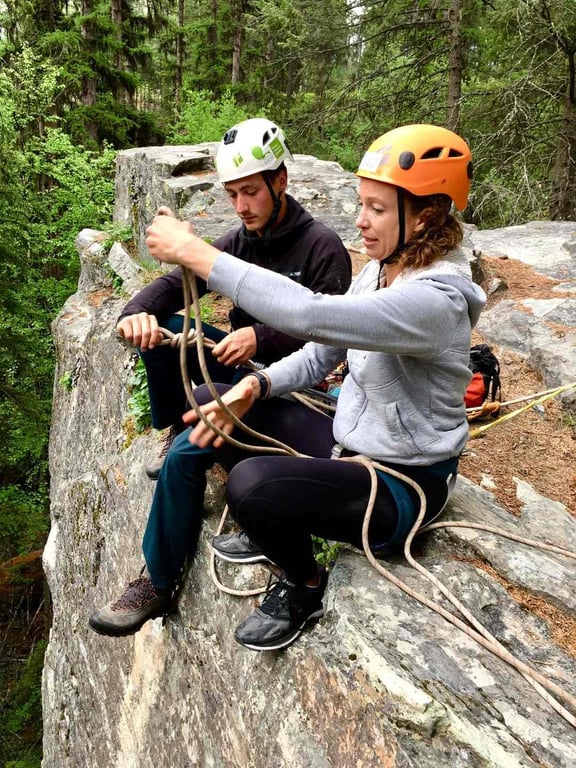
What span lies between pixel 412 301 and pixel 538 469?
9.90ft

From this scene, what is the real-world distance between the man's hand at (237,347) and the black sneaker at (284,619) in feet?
3.92

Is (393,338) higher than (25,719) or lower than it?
higher

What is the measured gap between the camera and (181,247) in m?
1.88

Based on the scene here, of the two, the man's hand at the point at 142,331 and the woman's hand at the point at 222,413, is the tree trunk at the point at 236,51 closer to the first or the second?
the man's hand at the point at 142,331

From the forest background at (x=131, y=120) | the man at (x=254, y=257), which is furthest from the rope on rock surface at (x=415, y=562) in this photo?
the forest background at (x=131, y=120)

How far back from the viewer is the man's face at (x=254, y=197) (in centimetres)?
334

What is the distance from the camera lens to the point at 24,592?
14938 millimetres

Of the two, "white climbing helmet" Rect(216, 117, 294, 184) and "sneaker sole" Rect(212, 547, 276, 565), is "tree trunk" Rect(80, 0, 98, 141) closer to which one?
"white climbing helmet" Rect(216, 117, 294, 184)

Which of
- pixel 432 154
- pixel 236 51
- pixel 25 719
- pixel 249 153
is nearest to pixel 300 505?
pixel 432 154

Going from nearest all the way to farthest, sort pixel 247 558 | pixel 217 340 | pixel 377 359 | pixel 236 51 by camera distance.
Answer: pixel 377 359 → pixel 247 558 → pixel 217 340 → pixel 236 51

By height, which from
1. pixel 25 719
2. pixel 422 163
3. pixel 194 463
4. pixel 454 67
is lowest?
pixel 25 719

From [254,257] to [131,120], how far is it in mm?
15489

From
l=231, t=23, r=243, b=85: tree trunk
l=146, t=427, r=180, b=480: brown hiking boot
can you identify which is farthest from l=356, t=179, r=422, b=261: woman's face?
l=231, t=23, r=243, b=85: tree trunk

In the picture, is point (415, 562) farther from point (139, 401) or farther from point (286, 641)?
point (139, 401)
